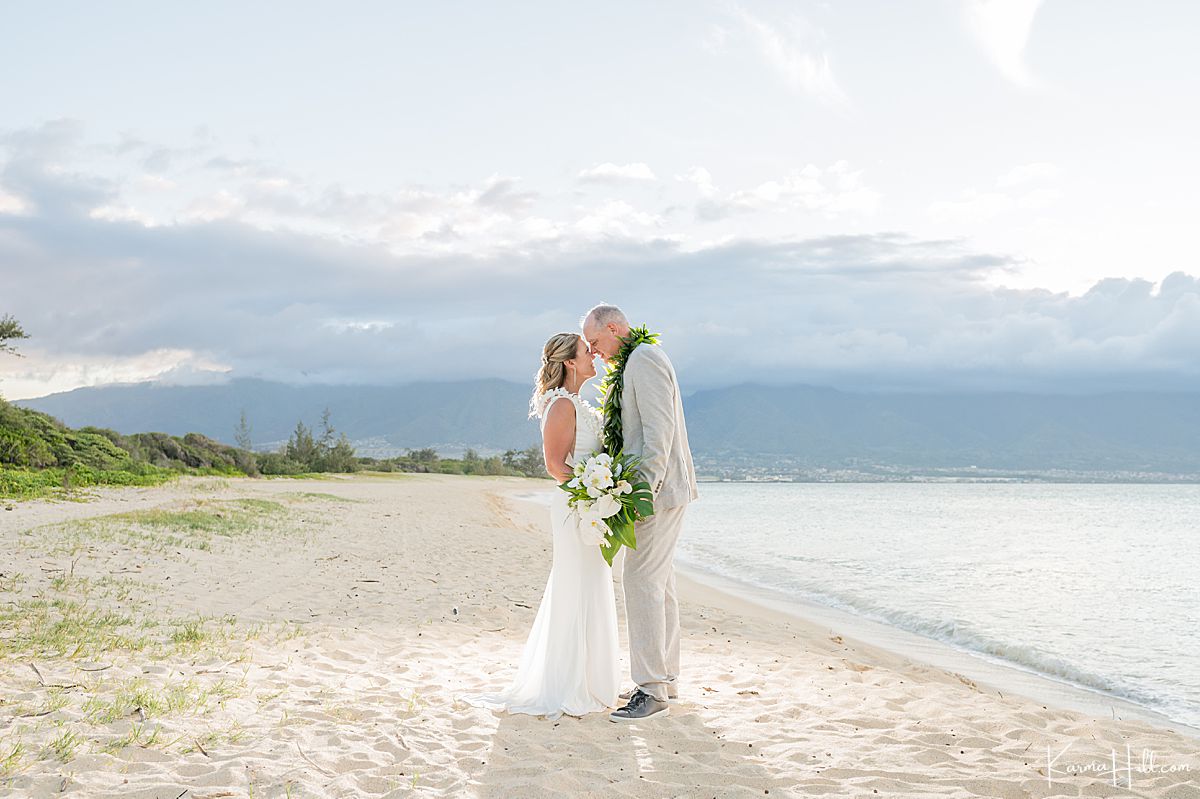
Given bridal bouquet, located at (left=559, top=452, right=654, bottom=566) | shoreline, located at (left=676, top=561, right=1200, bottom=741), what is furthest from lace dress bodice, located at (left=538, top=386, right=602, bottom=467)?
shoreline, located at (left=676, top=561, right=1200, bottom=741)

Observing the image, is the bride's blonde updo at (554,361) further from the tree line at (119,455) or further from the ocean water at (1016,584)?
the tree line at (119,455)

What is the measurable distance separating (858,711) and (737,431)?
174524 mm

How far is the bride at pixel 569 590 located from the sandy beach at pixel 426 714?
28cm

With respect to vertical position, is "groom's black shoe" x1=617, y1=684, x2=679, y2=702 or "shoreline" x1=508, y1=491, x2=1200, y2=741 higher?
"groom's black shoe" x1=617, y1=684, x2=679, y2=702

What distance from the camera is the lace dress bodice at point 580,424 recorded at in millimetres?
5859

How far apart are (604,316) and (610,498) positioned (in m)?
1.28

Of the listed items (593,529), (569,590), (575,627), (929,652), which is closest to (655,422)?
(593,529)

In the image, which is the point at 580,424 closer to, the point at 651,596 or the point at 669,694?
the point at 651,596

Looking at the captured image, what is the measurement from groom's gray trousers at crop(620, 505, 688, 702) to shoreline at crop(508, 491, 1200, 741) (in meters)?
3.51

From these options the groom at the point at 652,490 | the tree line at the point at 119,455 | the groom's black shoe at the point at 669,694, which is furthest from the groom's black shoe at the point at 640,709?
the tree line at the point at 119,455

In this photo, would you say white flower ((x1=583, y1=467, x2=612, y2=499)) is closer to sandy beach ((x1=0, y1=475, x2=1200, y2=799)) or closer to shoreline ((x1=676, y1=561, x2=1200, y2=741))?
sandy beach ((x1=0, y1=475, x2=1200, y2=799))

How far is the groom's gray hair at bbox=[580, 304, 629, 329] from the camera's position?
586cm

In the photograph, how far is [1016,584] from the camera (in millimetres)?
16141

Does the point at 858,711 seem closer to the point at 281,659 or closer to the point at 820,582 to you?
the point at 281,659
